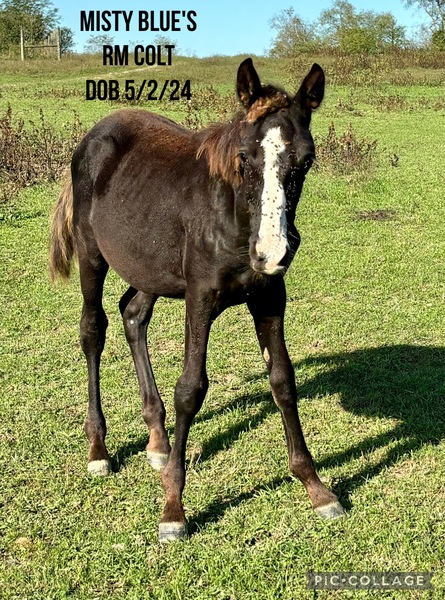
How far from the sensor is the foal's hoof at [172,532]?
3438 millimetres

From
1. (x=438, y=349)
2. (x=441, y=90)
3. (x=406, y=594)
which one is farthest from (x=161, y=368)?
(x=441, y=90)

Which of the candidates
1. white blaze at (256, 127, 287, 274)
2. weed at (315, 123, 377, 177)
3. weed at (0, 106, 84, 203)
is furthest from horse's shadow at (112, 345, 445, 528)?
weed at (0, 106, 84, 203)

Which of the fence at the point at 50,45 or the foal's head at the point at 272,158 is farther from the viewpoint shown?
the fence at the point at 50,45

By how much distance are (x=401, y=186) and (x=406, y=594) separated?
9.31 metres

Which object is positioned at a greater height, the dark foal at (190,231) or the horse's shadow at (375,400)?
the dark foal at (190,231)

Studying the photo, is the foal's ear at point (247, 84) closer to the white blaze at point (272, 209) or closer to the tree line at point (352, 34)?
the white blaze at point (272, 209)


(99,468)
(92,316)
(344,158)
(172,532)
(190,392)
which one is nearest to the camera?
(172,532)

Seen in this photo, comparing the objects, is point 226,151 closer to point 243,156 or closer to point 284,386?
point 243,156

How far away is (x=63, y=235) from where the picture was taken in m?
4.82

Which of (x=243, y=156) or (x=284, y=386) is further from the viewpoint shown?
(x=284, y=386)

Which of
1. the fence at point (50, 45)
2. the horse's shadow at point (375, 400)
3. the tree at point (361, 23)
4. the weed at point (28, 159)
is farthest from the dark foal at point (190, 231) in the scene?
the tree at point (361, 23)

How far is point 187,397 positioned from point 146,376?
3.38ft

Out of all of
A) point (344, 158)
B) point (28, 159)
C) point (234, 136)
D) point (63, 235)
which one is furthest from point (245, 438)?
point (28, 159)

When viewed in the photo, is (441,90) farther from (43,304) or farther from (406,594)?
(406,594)
